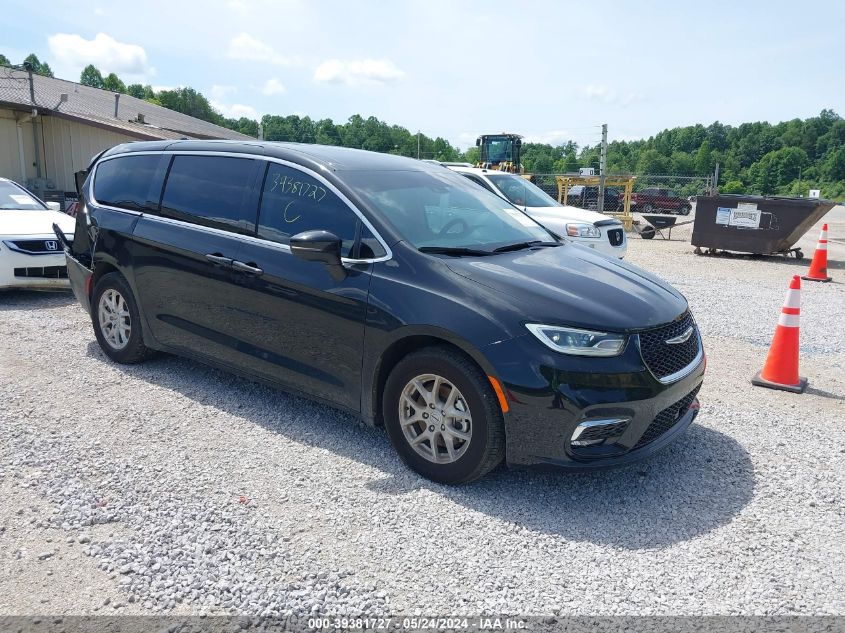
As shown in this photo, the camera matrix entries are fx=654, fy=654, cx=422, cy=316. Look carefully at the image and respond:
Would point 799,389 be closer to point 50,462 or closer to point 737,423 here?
point 737,423

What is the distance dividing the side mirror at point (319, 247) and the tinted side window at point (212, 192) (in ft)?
2.40

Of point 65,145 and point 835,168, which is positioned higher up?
point 835,168

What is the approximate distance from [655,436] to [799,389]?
2471 millimetres

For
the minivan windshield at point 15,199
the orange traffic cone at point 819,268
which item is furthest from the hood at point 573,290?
the orange traffic cone at point 819,268

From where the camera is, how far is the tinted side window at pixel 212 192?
14.4ft

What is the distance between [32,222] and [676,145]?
122885mm

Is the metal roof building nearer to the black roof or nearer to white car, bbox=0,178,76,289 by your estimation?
white car, bbox=0,178,76,289

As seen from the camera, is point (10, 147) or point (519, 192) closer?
point (519, 192)

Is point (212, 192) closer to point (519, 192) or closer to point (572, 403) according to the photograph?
point (572, 403)

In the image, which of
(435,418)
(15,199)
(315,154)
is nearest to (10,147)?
(15,199)

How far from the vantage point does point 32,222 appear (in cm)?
817

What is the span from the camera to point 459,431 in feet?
11.3

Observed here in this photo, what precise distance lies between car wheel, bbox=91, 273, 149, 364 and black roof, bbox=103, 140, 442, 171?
1182 millimetres

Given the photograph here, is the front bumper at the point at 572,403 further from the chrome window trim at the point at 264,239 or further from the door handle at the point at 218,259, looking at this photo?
the door handle at the point at 218,259
